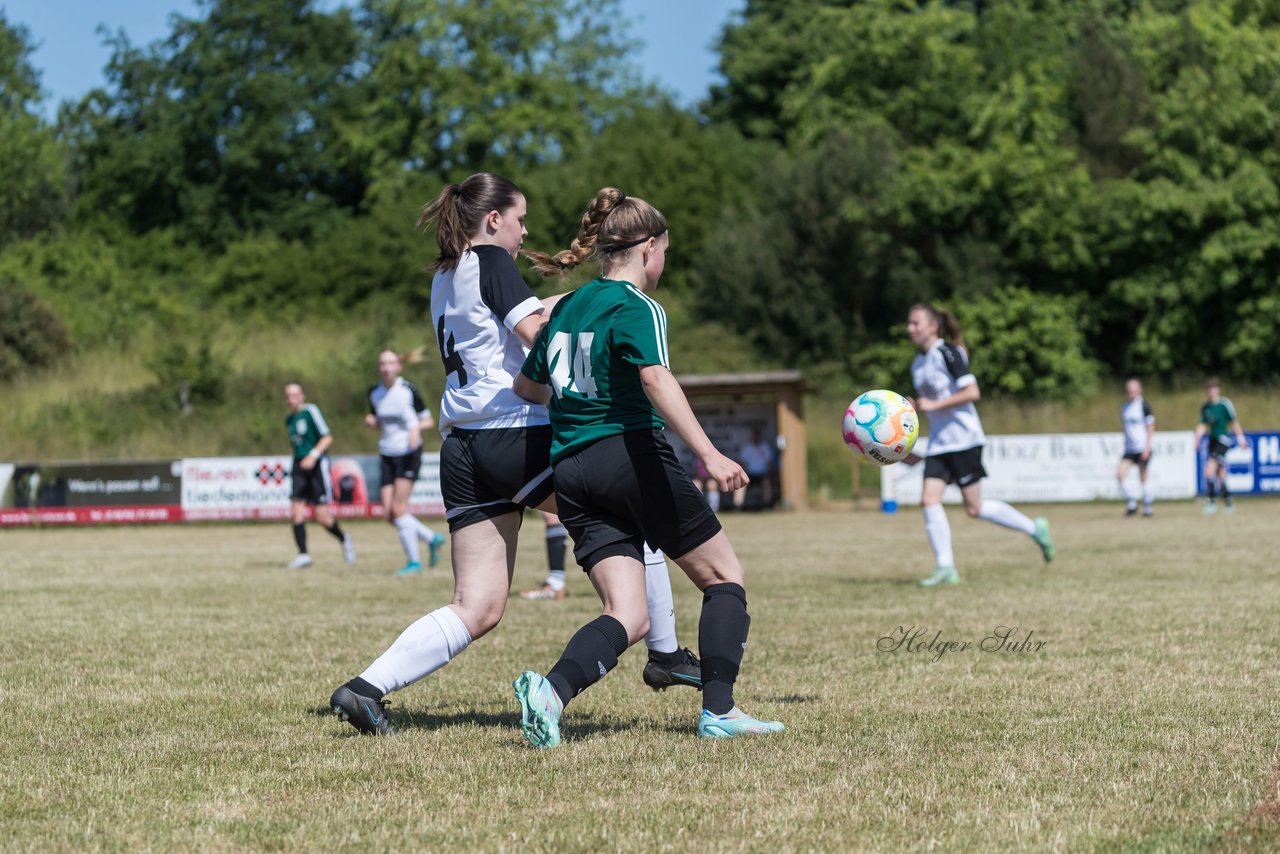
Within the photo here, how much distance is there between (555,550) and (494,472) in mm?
5933

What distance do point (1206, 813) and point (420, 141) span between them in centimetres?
5003

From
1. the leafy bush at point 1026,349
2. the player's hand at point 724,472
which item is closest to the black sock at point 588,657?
the player's hand at point 724,472

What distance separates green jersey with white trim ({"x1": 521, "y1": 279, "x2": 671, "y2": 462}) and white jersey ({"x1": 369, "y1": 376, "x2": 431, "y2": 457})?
908cm

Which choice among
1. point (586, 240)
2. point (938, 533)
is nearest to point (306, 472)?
point (938, 533)

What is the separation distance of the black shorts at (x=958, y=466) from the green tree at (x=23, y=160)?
4556cm

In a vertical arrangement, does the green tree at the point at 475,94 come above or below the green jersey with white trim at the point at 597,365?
above

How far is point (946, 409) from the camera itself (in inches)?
441

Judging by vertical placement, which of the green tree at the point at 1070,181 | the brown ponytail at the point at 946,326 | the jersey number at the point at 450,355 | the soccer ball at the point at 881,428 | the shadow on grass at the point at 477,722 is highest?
the green tree at the point at 1070,181

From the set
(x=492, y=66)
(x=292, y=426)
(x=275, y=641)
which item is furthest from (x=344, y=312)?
(x=275, y=641)

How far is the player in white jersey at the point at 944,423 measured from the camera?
11.1 m

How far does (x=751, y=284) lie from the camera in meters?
43.0

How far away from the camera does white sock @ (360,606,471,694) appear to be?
5.12 meters

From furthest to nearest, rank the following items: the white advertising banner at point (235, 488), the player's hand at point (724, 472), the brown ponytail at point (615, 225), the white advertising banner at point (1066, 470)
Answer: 1. the white advertising banner at point (1066, 470)
2. the white advertising banner at point (235, 488)
3. the brown ponytail at point (615, 225)
4. the player's hand at point (724, 472)

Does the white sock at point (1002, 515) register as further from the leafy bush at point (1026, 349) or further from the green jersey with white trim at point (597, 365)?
the leafy bush at point (1026, 349)
